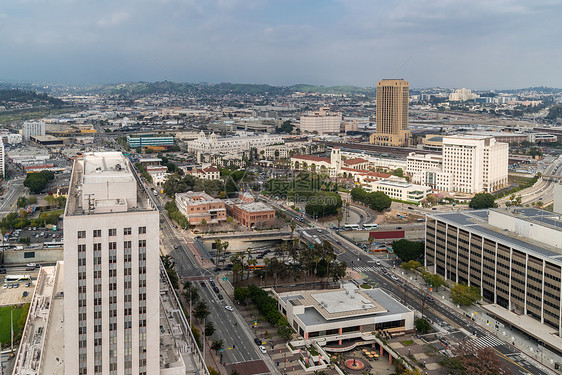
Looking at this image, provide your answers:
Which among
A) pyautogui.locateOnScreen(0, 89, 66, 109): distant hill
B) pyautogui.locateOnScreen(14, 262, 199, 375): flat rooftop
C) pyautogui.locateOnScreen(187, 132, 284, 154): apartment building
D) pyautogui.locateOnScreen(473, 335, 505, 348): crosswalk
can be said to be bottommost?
pyautogui.locateOnScreen(473, 335, 505, 348): crosswalk

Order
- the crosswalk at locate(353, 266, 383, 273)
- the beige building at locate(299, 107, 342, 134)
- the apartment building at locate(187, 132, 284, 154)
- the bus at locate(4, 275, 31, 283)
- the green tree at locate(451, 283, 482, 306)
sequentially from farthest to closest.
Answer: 1. the beige building at locate(299, 107, 342, 134)
2. the apartment building at locate(187, 132, 284, 154)
3. the crosswalk at locate(353, 266, 383, 273)
4. the bus at locate(4, 275, 31, 283)
5. the green tree at locate(451, 283, 482, 306)

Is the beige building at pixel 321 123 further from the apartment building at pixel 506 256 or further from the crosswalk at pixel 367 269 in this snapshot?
the crosswalk at pixel 367 269

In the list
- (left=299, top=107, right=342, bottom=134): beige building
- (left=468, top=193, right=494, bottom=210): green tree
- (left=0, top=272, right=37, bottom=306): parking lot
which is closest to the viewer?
(left=0, top=272, right=37, bottom=306): parking lot

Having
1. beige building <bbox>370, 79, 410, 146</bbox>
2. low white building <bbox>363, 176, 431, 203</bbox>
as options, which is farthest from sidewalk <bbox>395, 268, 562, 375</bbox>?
beige building <bbox>370, 79, 410, 146</bbox>

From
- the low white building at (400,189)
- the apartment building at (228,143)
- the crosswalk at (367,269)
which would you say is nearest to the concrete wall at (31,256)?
the crosswalk at (367,269)

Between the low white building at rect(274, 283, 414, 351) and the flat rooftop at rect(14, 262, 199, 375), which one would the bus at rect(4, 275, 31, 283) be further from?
the low white building at rect(274, 283, 414, 351)

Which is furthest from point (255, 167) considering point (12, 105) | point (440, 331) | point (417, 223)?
point (12, 105)


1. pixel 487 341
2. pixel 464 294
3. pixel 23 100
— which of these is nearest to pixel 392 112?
pixel 464 294

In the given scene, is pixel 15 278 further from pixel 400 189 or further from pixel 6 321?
pixel 400 189
